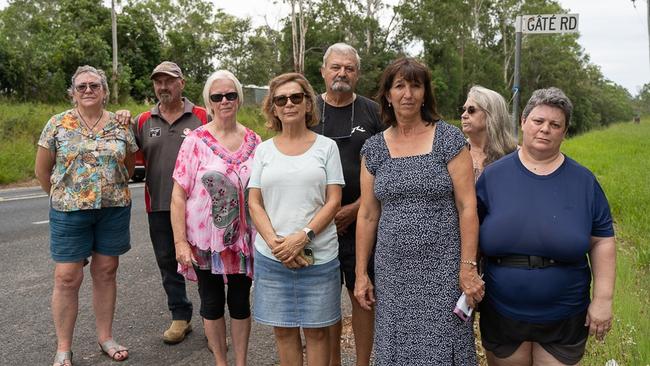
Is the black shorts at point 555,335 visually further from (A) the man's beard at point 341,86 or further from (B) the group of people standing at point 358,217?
(A) the man's beard at point 341,86

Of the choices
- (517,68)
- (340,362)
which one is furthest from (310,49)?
(340,362)

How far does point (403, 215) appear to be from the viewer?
2672mm

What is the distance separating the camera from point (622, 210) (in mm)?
7531

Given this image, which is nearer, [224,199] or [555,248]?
[555,248]

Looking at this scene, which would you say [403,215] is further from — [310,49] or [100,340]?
[310,49]

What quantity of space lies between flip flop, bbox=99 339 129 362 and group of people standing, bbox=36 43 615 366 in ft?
0.04

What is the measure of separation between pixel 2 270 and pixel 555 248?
5895mm

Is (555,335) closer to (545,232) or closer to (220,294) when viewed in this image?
(545,232)

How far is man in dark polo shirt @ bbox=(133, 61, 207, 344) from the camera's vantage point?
4145mm

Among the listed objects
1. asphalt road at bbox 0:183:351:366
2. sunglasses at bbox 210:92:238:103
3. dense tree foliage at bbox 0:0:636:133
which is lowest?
asphalt road at bbox 0:183:351:366

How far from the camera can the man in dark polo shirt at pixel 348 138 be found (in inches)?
137

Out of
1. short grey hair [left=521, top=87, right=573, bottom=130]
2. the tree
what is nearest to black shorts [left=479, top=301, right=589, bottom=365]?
short grey hair [left=521, top=87, right=573, bottom=130]

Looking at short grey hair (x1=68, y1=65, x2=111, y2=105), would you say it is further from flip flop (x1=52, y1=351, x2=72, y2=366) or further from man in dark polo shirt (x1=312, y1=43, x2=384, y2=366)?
flip flop (x1=52, y1=351, x2=72, y2=366)

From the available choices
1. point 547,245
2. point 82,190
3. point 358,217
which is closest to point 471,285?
point 547,245
